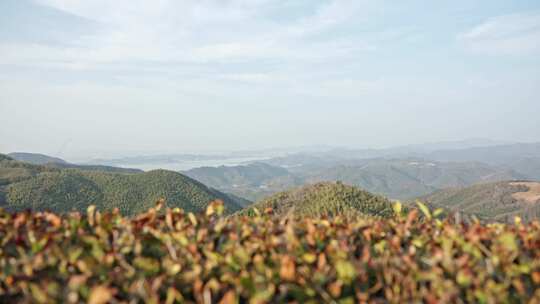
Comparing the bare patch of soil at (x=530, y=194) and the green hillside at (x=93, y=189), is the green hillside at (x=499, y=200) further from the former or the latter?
the green hillside at (x=93, y=189)

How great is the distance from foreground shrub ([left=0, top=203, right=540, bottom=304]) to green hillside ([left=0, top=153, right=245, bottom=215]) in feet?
291

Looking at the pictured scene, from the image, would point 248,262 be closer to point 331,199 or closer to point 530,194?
point 331,199

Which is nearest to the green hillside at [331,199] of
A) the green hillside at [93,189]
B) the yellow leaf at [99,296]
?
the yellow leaf at [99,296]

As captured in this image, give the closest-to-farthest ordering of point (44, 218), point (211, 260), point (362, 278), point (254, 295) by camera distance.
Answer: point (254, 295) < point (362, 278) < point (211, 260) < point (44, 218)

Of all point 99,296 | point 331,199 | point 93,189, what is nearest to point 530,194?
point 93,189

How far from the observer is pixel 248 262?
3025 millimetres

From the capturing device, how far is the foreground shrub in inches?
102

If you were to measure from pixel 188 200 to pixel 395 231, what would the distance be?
336 feet

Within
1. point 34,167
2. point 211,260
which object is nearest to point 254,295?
point 211,260

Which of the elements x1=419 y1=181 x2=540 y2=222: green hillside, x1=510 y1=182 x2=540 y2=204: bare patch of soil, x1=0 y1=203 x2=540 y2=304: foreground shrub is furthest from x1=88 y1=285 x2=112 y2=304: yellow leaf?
x1=510 y1=182 x2=540 y2=204: bare patch of soil

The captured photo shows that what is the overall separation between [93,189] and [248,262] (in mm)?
104909

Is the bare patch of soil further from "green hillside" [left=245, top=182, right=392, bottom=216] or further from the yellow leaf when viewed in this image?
the yellow leaf

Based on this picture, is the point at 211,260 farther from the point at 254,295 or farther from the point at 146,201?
the point at 146,201

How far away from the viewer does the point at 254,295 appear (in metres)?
2.55
